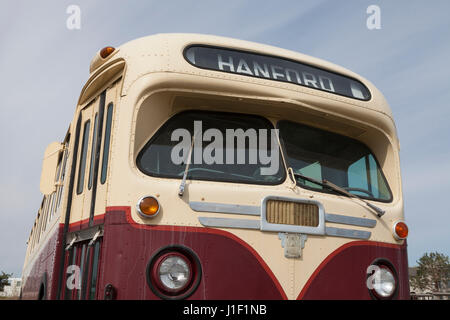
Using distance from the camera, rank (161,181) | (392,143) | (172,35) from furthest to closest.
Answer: (392,143) → (172,35) → (161,181)

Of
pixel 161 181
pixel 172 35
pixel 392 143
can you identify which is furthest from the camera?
pixel 392 143

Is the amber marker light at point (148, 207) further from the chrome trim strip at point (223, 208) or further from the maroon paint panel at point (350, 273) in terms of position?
the maroon paint panel at point (350, 273)

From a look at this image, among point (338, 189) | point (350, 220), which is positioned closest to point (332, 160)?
point (338, 189)

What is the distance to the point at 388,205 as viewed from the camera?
4316mm

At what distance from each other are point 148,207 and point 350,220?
1682 mm

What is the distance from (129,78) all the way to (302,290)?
2.11 metres

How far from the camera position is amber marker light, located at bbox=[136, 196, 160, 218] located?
10.7 ft

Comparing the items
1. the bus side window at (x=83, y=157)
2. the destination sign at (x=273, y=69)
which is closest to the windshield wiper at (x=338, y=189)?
the destination sign at (x=273, y=69)

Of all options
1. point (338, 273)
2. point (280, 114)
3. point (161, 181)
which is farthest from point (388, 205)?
point (161, 181)

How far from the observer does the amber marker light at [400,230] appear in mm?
4102

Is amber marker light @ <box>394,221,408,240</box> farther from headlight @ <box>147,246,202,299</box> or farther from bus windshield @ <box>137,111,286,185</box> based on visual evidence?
headlight @ <box>147,246,202,299</box>

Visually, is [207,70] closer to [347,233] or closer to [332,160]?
[332,160]

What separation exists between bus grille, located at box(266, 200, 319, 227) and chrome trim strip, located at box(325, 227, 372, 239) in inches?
Answer: 4.9
